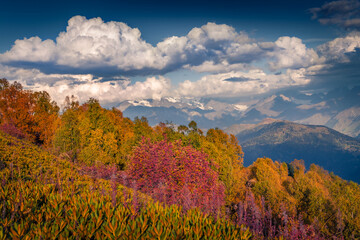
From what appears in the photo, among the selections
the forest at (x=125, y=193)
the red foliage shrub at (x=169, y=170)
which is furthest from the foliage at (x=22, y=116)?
the red foliage shrub at (x=169, y=170)

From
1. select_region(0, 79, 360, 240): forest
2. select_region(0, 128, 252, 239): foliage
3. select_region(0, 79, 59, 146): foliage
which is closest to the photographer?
select_region(0, 128, 252, 239): foliage

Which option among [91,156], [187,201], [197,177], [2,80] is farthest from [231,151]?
[187,201]

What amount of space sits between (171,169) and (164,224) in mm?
14939

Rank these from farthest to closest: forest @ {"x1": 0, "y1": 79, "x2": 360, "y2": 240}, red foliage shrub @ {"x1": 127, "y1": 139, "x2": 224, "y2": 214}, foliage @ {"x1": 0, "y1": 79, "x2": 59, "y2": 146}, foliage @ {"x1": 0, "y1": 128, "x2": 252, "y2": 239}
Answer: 1. foliage @ {"x1": 0, "y1": 79, "x2": 59, "y2": 146}
2. red foliage shrub @ {"x1": 127, "y1": 139, "x2": 224, "y2": 214}
3. forest @ {"x1": 0, "y1": 79, "x2": 360, "y2": 240}
4. foliage @ {"x1": 0, "y1": 128, "x2": 252, "y2": 239}

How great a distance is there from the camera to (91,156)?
3744 centimetres

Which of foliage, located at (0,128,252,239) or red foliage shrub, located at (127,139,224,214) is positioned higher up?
foliage, located at (0,128,252,239)

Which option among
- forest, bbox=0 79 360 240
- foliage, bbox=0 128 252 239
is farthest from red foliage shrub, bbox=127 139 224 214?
foliage, bbox=0 128 252 239

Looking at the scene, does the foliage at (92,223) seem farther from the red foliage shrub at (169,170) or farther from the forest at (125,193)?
the red foliage shrub at (169,170)

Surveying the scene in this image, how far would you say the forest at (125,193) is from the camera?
17.2 feet

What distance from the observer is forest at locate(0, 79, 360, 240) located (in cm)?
525

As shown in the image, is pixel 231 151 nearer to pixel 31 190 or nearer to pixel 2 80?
pixel 2 80

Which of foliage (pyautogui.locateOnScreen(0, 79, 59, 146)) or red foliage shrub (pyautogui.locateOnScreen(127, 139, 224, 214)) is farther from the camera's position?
foliage (pyautogui.locateOnScreen(0, 79, 59, 146))

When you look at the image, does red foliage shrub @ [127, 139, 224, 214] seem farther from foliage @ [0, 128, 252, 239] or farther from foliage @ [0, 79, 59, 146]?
foliage @ [0, 79, 59, 146]

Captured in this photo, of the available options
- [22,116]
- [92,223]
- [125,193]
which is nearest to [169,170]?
[125,193]
